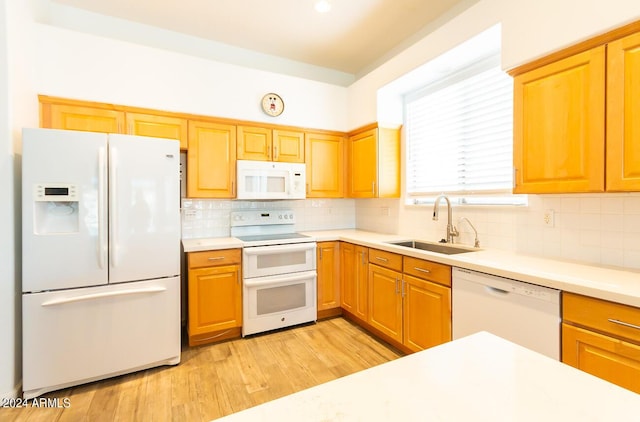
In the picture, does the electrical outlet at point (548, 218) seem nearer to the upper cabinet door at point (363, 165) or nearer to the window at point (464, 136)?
the window at point (464, 136)

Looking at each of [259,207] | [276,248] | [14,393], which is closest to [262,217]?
[259,207]

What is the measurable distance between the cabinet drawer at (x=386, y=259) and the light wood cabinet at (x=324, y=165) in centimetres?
105

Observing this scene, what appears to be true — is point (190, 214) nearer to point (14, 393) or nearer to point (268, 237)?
point (268, 237)

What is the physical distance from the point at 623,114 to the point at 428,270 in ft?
4.33

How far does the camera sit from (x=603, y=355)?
1.29 metres

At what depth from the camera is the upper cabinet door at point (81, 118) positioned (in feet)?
7.80

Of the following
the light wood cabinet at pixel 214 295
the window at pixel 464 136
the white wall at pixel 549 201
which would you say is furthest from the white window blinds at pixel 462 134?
the light wood cabinet at pixel 214 295

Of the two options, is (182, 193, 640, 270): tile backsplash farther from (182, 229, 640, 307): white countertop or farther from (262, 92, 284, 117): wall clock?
(262, 92, 284, 117): wall clock

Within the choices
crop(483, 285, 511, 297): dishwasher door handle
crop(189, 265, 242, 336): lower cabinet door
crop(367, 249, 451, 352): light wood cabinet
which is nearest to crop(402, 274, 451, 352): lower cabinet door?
crop(367, 249, 451, 352): light wood cabinet

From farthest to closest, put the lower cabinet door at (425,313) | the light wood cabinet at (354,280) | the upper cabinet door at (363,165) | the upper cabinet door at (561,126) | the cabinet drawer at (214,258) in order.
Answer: the upper cabinet door at (363,165), the light wood cabinet at (354,280), the cabinet drawer at (214,258), the lower cabinet door at (425,313), the upper cabinet door at (561,126)

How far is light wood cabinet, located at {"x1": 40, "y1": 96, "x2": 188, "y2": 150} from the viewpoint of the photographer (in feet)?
7.82

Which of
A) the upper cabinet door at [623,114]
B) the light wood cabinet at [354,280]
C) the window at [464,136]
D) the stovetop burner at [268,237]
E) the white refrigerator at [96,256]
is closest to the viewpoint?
the upper cabinet door at [623,114]

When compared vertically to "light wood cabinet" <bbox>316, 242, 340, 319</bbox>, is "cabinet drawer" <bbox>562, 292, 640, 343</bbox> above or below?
above

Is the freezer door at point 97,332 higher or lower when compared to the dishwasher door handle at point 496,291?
lower
